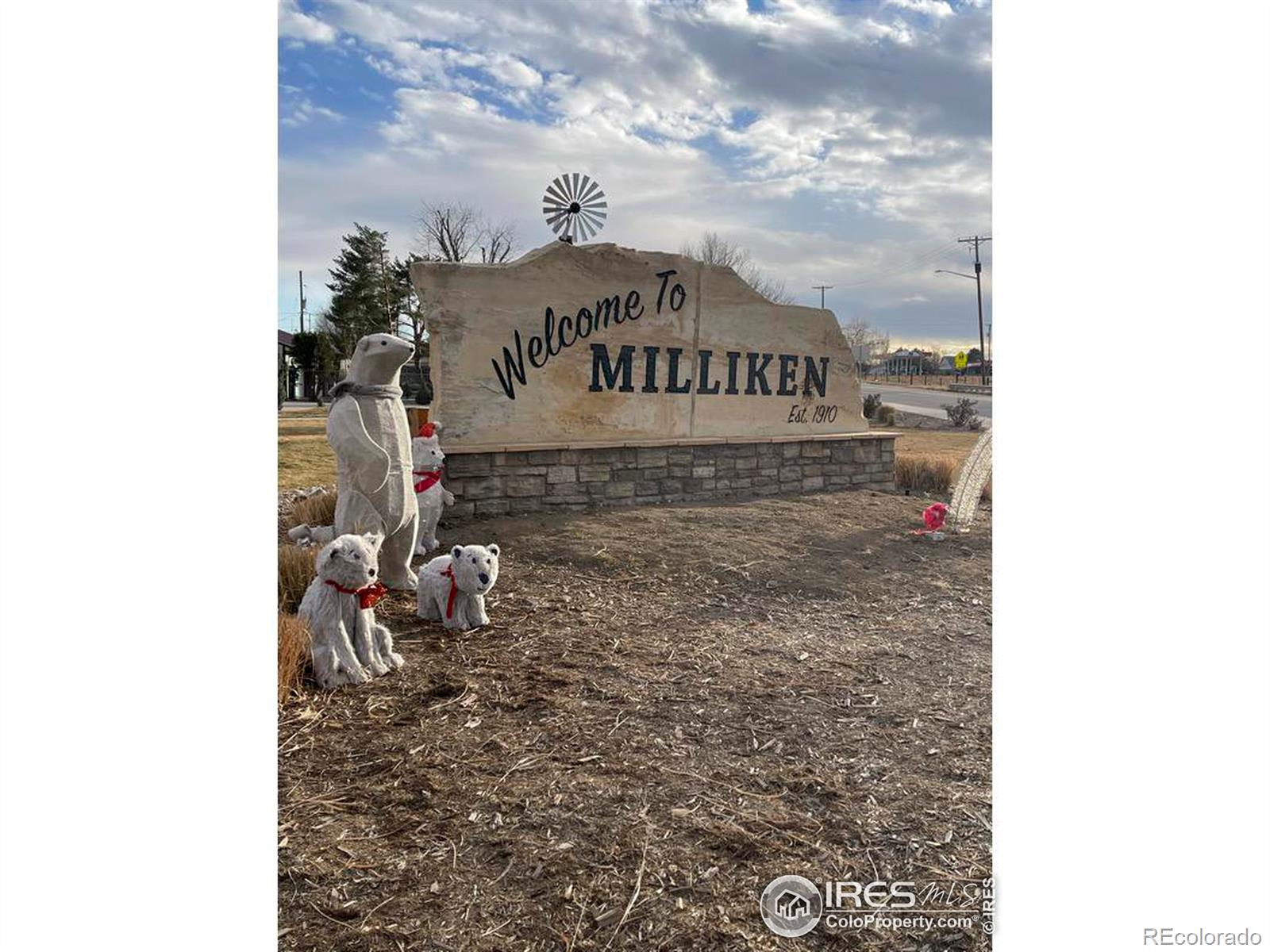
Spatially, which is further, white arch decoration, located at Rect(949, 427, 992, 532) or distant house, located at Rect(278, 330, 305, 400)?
distant house, located at Rect(278, 330, 305, 400)

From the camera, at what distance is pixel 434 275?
19.1 feet

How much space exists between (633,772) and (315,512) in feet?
14.2

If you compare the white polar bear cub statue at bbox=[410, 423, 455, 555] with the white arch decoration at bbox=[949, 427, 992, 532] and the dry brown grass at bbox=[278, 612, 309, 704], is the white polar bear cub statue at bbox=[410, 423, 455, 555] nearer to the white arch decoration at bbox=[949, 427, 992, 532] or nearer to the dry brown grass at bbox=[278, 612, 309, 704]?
the dry brown grass at bbox=[278, 612, 309, 704]

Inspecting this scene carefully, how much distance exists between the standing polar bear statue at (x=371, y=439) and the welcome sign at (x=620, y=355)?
202 cm

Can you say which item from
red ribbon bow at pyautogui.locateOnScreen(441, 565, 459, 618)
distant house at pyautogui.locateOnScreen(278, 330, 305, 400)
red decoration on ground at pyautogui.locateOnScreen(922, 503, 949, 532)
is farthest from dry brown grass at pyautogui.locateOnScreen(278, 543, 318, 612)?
distant house at pyautogui.locateOnScreen(278, 330, 305, 400)

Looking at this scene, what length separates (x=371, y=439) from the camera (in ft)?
12.3

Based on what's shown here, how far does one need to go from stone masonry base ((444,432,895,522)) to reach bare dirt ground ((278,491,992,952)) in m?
1.82

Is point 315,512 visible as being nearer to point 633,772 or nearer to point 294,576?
point 294,576

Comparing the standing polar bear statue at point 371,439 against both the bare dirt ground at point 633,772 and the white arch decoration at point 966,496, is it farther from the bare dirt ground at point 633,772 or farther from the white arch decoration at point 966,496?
the white arch decoration at point 966,496

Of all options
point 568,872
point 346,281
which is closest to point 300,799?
point 568,872

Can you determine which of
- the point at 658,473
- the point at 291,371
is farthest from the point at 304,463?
the point at 291,371

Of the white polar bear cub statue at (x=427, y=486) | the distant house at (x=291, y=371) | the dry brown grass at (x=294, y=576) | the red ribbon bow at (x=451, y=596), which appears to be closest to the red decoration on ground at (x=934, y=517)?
the white polar bear cub statue at (x=427, y=486)

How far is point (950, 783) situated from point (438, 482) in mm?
3716

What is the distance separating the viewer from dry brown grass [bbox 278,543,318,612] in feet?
12.6
